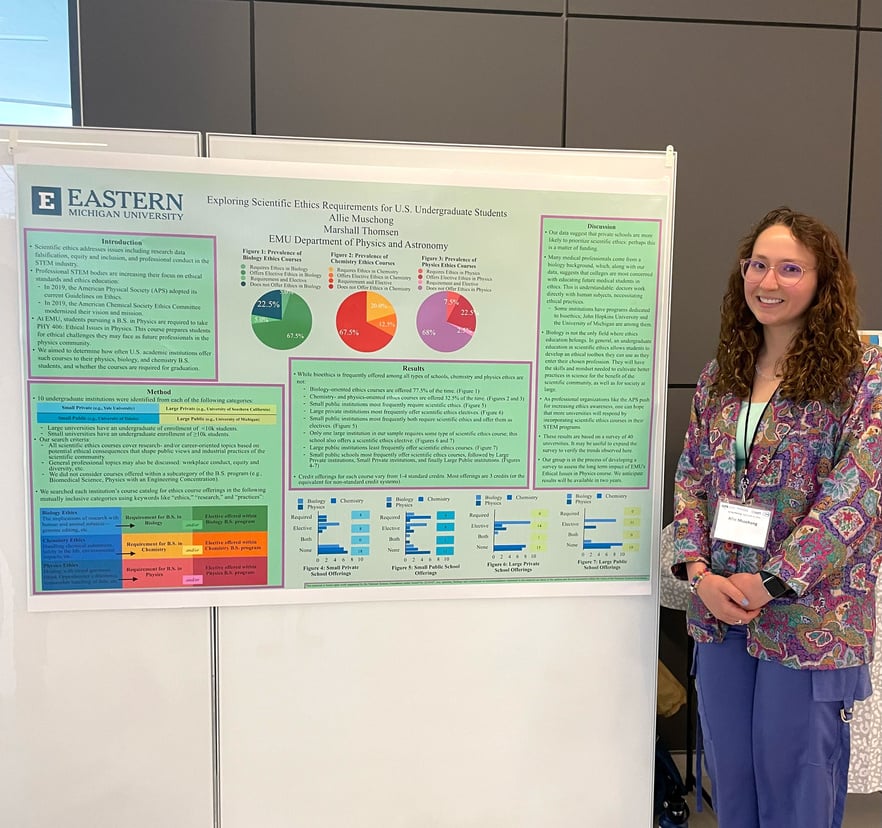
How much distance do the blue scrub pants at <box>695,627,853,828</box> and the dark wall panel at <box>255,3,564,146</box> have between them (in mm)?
1850

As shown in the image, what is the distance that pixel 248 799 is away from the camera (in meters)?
1.80

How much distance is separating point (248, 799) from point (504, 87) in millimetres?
2418

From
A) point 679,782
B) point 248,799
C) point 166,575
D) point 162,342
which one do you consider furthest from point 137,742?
point 679,782

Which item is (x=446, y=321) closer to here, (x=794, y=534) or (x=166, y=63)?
(x=794, y=534)

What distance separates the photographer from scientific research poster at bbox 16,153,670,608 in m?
1.65

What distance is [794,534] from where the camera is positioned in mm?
1491

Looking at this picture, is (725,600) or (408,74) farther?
(408,74)

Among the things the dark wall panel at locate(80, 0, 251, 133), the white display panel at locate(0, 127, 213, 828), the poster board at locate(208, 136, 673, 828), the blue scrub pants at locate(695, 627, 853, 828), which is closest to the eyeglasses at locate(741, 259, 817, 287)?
the poster board at locate(208, 136, 673, 828)

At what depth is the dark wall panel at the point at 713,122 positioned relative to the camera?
2.40 metres

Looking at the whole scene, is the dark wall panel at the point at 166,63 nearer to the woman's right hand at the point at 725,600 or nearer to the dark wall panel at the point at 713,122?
the dark wall panel at the point at 713,122

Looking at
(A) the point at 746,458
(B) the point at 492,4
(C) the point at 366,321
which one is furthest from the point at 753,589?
(B) the point at 492,4

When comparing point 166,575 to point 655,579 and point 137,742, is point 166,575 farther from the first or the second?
point 655,579

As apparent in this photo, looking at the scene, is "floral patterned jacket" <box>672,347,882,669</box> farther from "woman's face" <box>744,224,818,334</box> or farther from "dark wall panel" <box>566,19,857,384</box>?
"dark wall panel" <box>566,19,857,384</box>

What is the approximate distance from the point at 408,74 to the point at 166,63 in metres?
0.83
